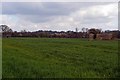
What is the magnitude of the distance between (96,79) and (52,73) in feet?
5.60

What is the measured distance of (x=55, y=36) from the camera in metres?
105

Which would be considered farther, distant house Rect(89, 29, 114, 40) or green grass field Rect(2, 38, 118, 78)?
distant house Rect(89, 29, 114, 40)

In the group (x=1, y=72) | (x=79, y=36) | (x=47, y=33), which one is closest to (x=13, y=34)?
(x=47, y=33)

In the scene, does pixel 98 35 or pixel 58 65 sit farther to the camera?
pixel 98 35

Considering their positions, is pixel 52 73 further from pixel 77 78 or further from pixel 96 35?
pixel 96 35

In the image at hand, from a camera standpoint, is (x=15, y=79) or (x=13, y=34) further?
(x=13, y=34)

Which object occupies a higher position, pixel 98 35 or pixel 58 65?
pixel 98 35

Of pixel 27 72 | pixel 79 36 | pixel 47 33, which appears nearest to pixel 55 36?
pixel 47 33

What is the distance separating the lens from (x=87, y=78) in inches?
342

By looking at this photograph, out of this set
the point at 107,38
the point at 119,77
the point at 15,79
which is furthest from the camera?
the point at 107,38

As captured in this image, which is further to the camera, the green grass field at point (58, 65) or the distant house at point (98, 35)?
the distant house at point (98, 35)

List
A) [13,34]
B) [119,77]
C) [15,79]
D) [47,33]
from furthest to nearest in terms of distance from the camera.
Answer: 1. [47,33]
2. [13,34]
3. [119,77]
4. [15,79]

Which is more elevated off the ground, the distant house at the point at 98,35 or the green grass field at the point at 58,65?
the distant house at the point at 98,35

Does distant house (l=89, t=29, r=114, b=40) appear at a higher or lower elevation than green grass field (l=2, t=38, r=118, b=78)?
higher
